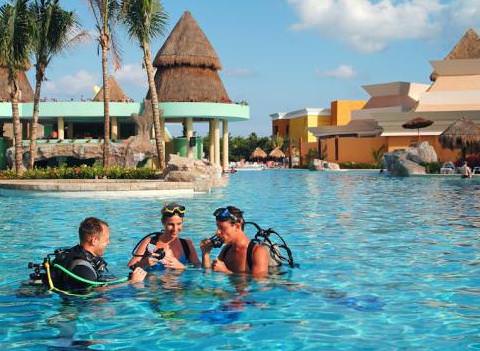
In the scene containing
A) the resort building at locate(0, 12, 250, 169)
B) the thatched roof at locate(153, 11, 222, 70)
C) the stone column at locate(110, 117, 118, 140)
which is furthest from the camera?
the thatched roof at locate(153, 11, 222, 70)

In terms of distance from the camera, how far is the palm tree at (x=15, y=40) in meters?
24.4

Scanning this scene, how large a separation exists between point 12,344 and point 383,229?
336 inches

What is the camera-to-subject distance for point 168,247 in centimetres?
671

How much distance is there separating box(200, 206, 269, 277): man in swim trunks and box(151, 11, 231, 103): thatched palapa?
33456mm

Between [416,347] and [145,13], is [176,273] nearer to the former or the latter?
[416,347]

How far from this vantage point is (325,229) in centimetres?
1222

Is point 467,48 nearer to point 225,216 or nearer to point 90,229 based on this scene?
point 225,216

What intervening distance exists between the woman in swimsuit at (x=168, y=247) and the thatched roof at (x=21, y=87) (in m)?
33.6

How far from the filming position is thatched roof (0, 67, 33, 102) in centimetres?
3838

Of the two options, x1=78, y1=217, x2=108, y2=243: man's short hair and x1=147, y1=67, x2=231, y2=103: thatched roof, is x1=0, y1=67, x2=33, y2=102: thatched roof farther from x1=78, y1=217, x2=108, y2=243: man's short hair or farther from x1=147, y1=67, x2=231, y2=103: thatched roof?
x1=78, y1=217, x2=108, y2=243: man's short hair

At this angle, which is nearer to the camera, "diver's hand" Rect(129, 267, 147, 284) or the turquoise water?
the turquoise water

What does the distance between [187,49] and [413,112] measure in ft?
60.3

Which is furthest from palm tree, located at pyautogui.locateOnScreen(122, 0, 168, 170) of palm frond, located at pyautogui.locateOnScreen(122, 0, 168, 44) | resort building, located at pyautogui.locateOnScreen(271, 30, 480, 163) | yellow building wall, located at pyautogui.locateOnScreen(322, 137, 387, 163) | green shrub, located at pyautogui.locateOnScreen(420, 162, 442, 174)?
yellow building wall, located at pyautogui.locateOnScreen(322, 137, 387, 163)

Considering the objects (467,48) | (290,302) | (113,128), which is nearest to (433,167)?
(113,128)
